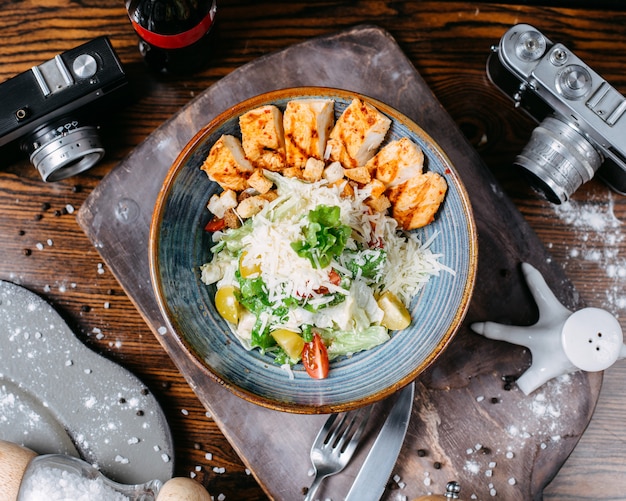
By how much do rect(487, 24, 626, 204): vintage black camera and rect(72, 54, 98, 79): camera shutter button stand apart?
1249 mm

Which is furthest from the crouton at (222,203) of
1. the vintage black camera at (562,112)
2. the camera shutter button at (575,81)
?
the camera shutter button at (575,81)

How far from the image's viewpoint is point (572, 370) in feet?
6.77

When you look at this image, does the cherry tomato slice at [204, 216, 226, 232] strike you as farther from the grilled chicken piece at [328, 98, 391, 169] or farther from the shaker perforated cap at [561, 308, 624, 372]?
the shaker perforated cap at [561, 308, 624, 372]

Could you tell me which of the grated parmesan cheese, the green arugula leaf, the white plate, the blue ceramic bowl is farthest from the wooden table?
the green arugula leaf

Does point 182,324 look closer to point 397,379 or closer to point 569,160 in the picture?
point 397,379

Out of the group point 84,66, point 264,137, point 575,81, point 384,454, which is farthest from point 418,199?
point 84,66

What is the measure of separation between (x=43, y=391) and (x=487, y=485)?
4.92ft

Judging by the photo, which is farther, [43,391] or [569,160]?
[43,391]

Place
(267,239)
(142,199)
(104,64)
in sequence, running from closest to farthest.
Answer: (267,239) < (104,64) < (142,199)

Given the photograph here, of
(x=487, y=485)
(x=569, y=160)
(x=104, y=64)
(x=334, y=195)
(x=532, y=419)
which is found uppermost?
(x=104, y=64)

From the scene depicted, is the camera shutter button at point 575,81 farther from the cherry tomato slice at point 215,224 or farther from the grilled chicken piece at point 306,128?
the cherry tomato slice at point 215,224

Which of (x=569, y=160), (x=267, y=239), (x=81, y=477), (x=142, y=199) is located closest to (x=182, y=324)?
(x=267, y=239)

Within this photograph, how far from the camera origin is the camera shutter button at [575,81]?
6.18 ft

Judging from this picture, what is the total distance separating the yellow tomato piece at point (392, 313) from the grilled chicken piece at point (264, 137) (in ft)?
1.63
